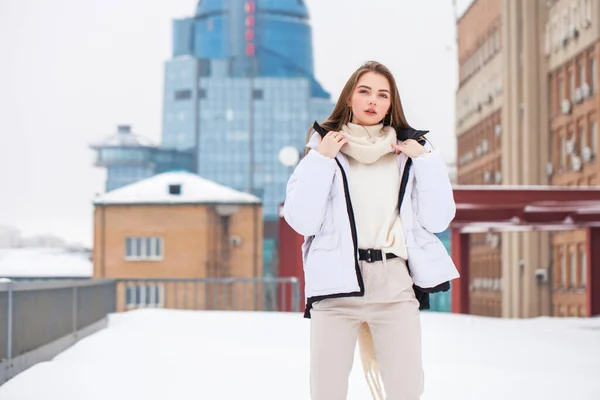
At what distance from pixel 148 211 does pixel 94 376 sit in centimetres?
5199

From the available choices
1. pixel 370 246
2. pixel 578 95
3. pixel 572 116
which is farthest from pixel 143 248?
pixel 370 246

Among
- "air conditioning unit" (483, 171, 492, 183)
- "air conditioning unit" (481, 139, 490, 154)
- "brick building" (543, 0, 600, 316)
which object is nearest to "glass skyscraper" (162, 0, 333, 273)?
"air conditioning unit" (481, 139, 490, 154)

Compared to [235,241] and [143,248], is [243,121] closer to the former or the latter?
[143,248]

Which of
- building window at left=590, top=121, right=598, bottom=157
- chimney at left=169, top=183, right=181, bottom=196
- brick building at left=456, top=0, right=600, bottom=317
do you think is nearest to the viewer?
building window at left=590, top=121, right=598, bottom=157

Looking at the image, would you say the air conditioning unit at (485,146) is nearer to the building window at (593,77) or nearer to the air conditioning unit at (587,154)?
the building window at (593,77)

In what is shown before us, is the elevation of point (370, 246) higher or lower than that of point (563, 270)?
higher

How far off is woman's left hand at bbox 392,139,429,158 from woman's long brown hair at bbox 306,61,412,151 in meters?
0.12

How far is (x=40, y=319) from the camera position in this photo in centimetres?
1105

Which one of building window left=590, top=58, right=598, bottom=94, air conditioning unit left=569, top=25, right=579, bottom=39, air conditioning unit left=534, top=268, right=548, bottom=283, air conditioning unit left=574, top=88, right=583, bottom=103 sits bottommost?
air conditioning unit left=534, top=268, right=548, bottom=283

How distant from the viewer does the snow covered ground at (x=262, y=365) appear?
331 inches

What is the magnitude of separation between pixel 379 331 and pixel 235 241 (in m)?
56.9

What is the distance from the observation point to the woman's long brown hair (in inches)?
168

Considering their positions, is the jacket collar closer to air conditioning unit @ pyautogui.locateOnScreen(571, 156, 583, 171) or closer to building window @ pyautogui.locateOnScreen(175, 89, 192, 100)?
air conditioning unit @ pyautogui.locateOnScreen(571, 156, 583, 171)

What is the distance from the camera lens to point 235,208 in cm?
6091
